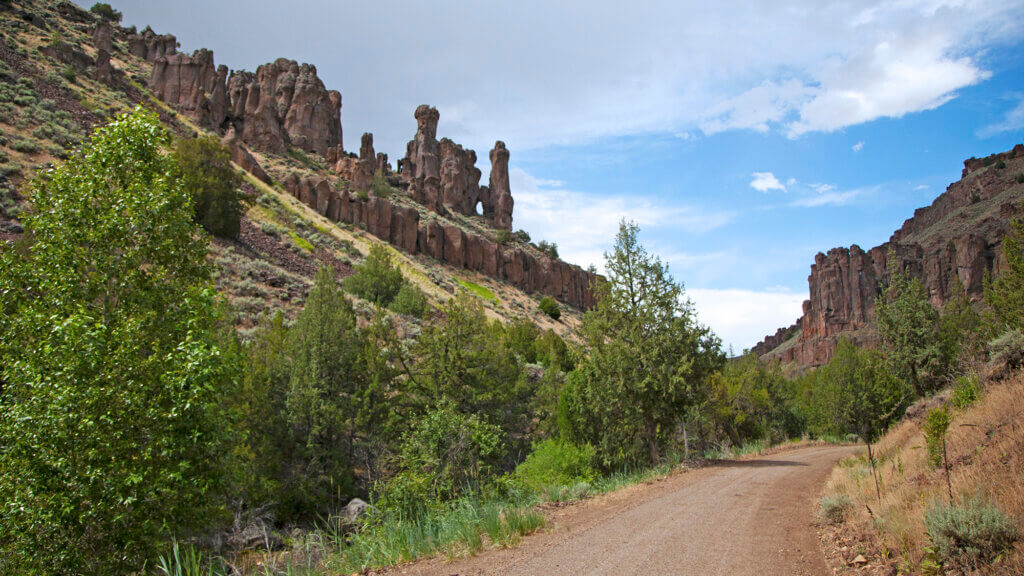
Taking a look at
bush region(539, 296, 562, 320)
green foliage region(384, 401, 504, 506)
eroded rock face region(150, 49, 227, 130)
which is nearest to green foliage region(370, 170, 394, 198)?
eroded rock face region(150, 49, 227, 130)

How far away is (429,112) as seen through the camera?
386 ft

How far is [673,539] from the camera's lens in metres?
8.13

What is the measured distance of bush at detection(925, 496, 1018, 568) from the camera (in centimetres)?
552

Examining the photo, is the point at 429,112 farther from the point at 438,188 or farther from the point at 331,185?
the point at 331,185

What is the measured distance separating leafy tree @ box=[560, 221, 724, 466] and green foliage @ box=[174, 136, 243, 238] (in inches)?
1231

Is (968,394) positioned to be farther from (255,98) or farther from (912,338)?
(255,98)

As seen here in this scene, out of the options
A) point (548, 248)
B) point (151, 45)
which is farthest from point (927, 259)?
point (151, 45)

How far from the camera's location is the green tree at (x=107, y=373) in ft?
26.1

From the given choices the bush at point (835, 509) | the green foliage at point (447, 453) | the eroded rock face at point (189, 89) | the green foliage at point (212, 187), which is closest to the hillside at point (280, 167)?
the eroded rock face at point (189, 89)

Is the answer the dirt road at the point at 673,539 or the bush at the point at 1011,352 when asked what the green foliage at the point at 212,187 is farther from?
the bush at the point at 1011,352

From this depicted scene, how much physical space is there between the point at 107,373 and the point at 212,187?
121ft

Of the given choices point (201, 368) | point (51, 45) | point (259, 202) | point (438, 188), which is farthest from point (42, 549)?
point (438, 188)

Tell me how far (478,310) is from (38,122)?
130ft

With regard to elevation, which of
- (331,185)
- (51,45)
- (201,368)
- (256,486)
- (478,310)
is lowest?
(256,486)
